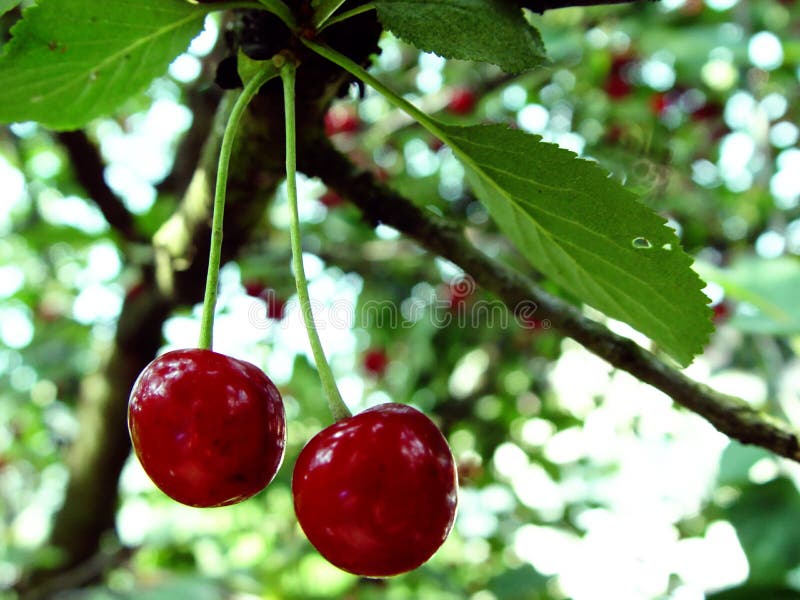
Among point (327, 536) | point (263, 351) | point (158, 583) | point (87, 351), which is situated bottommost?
point (263, 351)

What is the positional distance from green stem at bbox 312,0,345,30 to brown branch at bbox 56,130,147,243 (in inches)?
50.4

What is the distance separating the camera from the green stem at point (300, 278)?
0.68 m

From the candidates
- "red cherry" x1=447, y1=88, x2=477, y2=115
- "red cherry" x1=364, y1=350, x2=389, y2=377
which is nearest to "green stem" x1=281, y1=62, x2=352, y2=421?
"red cherry" x1=447, y1=88, x2=477, y2=115

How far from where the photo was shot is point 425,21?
67 cm

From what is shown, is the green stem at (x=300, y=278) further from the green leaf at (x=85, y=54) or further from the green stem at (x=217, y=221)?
the green leaf at (x=85, y=54)

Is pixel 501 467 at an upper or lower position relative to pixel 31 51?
lower

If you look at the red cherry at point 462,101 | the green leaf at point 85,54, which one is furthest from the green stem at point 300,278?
the red cherry at point 462,101

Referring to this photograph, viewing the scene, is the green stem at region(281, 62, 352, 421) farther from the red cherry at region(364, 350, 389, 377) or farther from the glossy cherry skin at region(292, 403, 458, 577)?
the red cherry at region(364, 350, 389, 377)

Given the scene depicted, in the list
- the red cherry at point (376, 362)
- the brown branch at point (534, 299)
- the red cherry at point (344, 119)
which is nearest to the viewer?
the brown branch at point (534, 299)

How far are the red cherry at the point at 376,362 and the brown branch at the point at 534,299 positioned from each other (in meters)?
2.98

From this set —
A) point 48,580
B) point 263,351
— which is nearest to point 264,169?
point 48,580

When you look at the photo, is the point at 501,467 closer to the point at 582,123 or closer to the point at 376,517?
the point at 582,123

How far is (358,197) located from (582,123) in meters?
3.02

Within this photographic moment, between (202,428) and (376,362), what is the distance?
3.32 m
